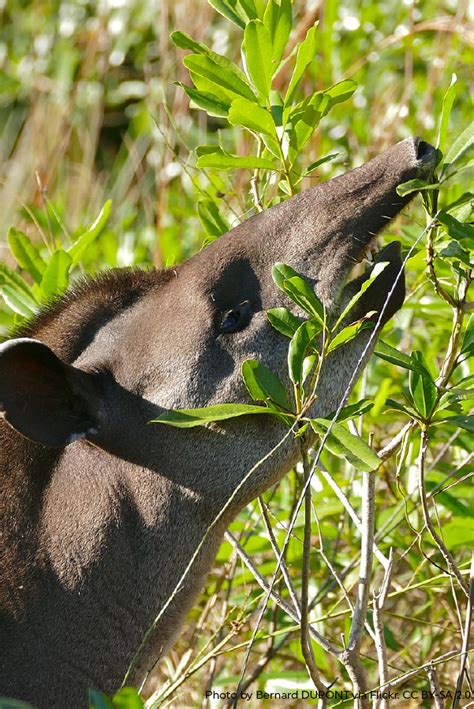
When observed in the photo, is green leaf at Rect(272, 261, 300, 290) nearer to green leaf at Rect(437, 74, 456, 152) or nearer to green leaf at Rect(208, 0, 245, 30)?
green leaf at Rect(437, 74, 456, 152)

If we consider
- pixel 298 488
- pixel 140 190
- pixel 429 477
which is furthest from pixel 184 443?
pixel 140 190

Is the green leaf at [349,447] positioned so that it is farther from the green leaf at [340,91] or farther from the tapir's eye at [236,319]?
the green leaf at [340,91]

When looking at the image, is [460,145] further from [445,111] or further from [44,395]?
A: [44,395]

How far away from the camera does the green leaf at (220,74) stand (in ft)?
11.5

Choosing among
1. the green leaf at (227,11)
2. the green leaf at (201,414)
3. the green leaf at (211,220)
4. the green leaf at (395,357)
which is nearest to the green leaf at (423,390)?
the green leaf at (395,357)

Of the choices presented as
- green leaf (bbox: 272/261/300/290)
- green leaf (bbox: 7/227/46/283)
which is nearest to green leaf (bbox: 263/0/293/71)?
green leaf (bbox: 272/261/300/290)

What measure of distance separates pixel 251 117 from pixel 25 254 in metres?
Result: 1.45

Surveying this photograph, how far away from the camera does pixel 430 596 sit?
463 centimetres

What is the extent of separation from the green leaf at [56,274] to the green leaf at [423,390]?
1.54 metres

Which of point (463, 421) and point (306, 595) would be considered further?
point (463, 421)

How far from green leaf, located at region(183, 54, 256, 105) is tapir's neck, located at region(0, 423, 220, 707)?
1.21 m

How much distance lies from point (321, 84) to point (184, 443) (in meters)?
3.63

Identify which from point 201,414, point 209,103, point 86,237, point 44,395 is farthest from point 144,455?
point 209,103

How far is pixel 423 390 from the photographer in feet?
10.5
